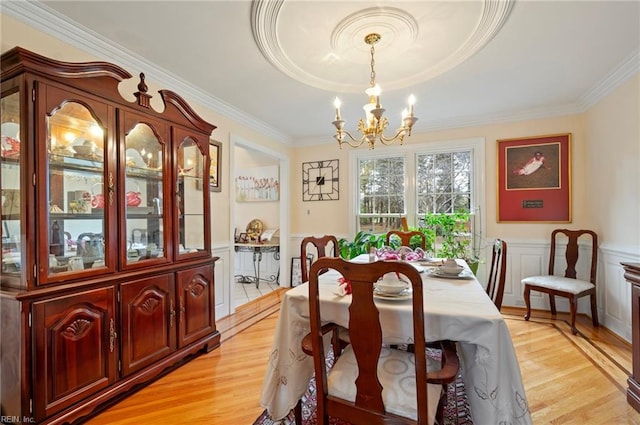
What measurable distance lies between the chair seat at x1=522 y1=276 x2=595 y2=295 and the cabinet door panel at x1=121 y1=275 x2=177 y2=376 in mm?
3589

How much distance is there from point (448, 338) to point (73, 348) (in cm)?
201

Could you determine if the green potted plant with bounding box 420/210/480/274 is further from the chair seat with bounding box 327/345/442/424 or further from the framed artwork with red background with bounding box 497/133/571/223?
the chair seat with bounding box 327/345/442/424

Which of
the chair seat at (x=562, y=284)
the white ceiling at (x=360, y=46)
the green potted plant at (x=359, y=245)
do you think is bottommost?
the chair seat at (x=562, y=284)

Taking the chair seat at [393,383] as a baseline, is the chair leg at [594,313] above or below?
below

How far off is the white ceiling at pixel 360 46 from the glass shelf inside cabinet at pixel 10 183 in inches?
27.5

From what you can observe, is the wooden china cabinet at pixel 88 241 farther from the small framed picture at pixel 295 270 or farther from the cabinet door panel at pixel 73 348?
the small framed picture at pixel 295 270

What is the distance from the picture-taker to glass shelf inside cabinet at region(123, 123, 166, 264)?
6.91ft

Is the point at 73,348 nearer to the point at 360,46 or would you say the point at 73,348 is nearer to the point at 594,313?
the point at 360,46

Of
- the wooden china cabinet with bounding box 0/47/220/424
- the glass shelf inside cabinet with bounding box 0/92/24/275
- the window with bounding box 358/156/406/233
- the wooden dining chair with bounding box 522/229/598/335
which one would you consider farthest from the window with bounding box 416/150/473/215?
the glass shelf inside cabinet with bounding box 0/92/24/275

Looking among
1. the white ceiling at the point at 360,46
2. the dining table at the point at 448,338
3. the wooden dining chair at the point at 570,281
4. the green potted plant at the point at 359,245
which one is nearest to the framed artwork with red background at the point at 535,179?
the wooden dining chair at the point at 570,281

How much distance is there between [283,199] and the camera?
492 centimetres

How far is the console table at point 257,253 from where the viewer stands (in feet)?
Result: 16.9

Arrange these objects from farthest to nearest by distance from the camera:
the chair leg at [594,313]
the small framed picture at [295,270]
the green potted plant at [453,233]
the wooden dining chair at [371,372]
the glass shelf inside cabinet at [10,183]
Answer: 1. the small framed picture at [295,270]
2. the green potted plant at [453,233]
3. the chair leg at [594,313]
4. the glass shelf inside cabinet at [10,183]
5. the wooden dining chair at [371,372]

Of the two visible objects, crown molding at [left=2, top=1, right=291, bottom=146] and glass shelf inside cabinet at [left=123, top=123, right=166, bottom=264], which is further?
glass shelf inside cabinet at [left=123, top=123, right=166, bottom=264]
